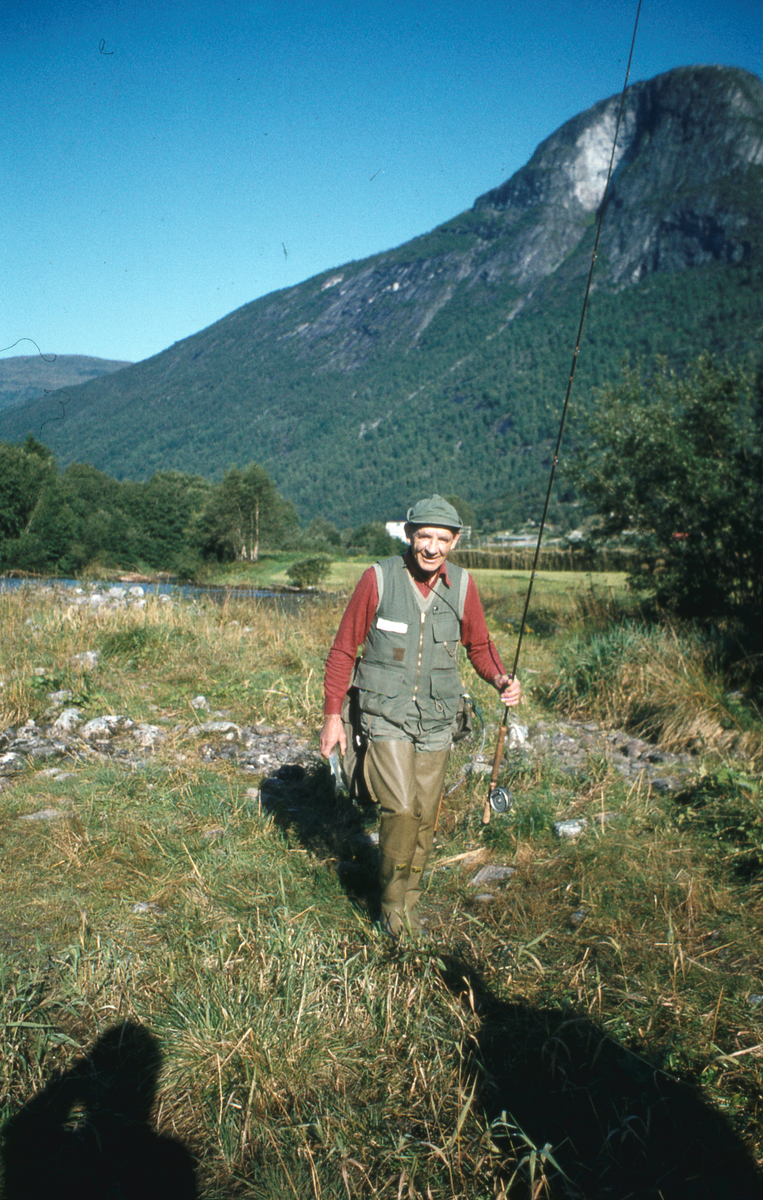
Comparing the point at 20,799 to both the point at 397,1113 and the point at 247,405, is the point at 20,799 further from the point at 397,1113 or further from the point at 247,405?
the point at 247,405

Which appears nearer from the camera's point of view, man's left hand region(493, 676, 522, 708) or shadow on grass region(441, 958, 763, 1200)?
shadow on grass region(441, 958, 763, 1200)

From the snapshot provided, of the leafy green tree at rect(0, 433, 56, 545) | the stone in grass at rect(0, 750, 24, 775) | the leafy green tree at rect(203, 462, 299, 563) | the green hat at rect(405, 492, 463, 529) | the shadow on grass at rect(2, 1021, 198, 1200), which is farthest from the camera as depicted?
the leafy green tree at rect(203, 462, 299, 563)

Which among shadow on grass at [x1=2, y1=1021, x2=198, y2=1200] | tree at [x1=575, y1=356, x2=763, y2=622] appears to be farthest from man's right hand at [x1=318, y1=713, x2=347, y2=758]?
tree at [x1=575, y1=356, x2=763, y2=622]

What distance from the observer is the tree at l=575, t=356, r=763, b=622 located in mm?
9328

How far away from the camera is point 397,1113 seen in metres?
2.20

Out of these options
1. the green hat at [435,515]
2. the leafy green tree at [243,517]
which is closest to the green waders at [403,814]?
the green hat at [435,515]

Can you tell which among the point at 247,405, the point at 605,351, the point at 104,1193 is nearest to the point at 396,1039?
the point at 104,1193

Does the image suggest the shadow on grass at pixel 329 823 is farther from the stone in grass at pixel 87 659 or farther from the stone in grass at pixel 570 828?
the stone in grass at pixel 87 659

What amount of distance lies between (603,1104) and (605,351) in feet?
463

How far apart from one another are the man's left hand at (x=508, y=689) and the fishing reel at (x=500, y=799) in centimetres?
56

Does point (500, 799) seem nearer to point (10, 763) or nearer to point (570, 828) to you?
point (570, 828)

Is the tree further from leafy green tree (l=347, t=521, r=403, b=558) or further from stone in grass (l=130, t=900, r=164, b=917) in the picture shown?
leafy green tree (l=347, t=521, r=403, b=558)

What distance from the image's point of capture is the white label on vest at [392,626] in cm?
305

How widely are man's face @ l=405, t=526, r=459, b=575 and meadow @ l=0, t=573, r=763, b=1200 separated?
1.68 metres
